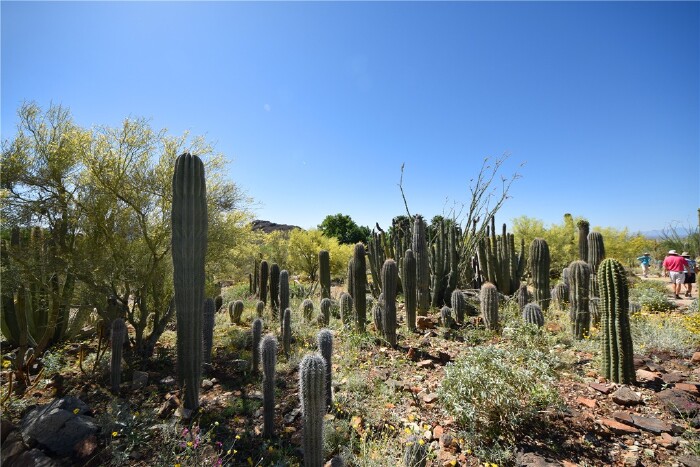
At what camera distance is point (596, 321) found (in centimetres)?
633

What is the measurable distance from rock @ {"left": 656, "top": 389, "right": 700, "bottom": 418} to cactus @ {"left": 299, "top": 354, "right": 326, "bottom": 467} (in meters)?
3.44

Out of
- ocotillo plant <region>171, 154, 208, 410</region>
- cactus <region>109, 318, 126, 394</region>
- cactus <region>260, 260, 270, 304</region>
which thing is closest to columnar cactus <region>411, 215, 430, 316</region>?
cactus <region>260, 260, 270, 304</region>

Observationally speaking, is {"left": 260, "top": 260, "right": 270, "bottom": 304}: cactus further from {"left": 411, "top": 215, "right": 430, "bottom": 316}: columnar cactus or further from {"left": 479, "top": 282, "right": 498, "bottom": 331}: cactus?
{"left": 479, "top": 282, "right": 498, "bottom": 331}: cactus

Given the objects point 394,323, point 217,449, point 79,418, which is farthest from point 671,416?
point 79,418

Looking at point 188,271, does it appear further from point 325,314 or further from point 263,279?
point 263,279

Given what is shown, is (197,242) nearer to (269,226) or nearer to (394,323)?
(394,323)

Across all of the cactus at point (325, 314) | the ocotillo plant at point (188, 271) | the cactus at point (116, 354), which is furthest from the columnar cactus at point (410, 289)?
the cactus at point (116, 354)

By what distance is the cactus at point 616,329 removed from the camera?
3.90 meters

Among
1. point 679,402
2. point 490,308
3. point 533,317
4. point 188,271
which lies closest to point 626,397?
point 679,402

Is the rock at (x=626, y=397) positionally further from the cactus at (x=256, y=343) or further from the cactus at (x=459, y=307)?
the cactus at (x=256, y=343)

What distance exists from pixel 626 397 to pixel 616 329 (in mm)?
862

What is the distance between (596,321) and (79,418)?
8263 millimetres

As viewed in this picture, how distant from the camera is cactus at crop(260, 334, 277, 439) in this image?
342 centimetres

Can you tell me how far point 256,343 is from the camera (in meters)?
4.89
